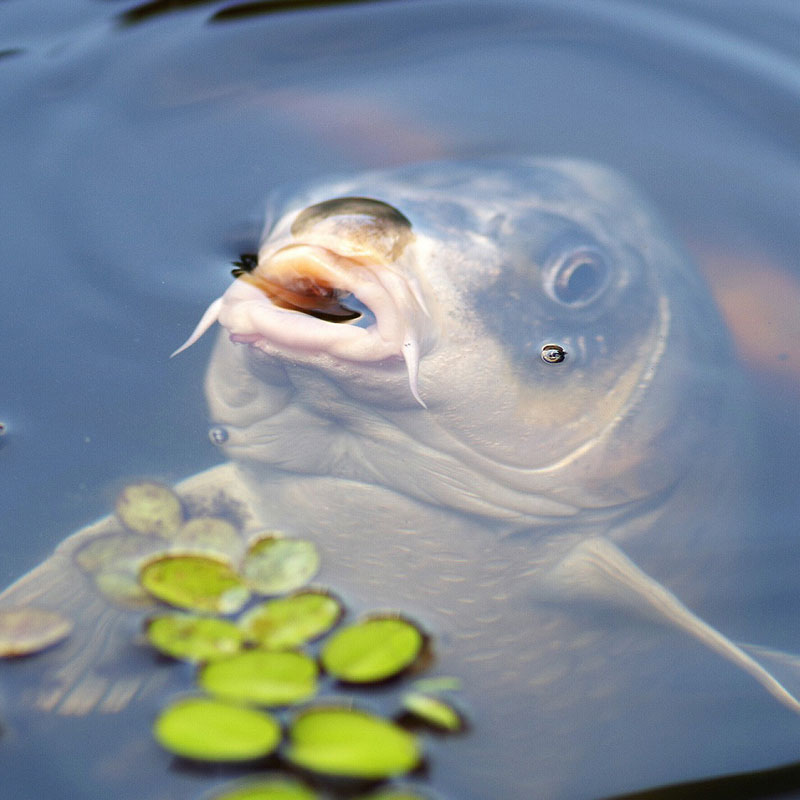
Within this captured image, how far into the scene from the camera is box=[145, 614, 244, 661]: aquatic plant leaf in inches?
72.7

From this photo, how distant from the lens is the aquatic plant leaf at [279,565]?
2059mm

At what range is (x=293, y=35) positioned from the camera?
3945 mm

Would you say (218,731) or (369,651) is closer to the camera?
(218,731)

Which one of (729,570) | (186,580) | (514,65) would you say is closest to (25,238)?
(186,580)

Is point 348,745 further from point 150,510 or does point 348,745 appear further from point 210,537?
point 150,510

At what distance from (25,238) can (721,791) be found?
100 inches

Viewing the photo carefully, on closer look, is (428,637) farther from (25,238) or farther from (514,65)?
(514,65)

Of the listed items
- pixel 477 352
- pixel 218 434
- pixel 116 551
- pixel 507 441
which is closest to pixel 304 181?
pixel 218 434

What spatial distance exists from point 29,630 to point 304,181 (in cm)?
182

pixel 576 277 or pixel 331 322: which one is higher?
pixel 576 277

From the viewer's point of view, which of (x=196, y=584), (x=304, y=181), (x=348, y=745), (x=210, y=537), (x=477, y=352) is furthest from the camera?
(x=304, y=181)

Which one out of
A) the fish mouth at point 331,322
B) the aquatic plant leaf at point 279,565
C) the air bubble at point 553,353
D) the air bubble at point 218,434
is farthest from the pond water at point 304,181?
the air bubble at point 553,353

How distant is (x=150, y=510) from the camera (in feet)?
7.60

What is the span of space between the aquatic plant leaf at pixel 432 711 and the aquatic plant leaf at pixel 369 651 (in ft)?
0.22
